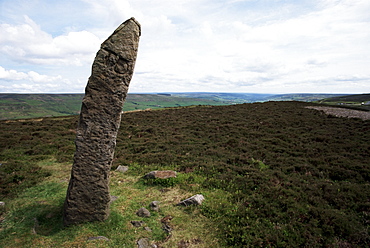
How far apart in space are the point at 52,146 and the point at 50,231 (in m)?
13.0

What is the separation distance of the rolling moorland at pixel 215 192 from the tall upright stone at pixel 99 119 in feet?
2.44

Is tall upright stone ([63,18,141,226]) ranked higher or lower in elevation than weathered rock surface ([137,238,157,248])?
higher

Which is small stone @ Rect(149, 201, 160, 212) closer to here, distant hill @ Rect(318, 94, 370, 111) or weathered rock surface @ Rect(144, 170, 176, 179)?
weathered rock surface @ Rect(144, 170, 176, 179)

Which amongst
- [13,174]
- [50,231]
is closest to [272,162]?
[50,231]

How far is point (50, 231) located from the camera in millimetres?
6965

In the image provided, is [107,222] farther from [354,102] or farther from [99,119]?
[354,102]

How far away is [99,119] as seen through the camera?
7328 millimetres

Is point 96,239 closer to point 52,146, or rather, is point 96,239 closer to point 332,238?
point 332,238

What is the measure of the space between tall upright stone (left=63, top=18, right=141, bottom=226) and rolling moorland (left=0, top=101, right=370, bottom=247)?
74cm

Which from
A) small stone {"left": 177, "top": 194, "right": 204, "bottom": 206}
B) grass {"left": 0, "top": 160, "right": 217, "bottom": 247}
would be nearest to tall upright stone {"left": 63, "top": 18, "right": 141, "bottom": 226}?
grass {"left": 0, "top": 160, "right": 217, "bottom": 247}

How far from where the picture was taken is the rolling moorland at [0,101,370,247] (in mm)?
6707

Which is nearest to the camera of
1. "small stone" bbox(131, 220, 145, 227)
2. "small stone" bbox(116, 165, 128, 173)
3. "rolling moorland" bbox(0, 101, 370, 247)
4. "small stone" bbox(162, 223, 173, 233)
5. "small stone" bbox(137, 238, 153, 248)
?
"small stone" bbox(137, 238, 153, 248)

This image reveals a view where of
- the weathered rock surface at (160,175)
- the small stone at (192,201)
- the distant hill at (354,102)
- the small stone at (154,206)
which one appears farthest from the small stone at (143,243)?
the distant hill at (354,102)

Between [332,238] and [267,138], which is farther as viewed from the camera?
[267,138]
